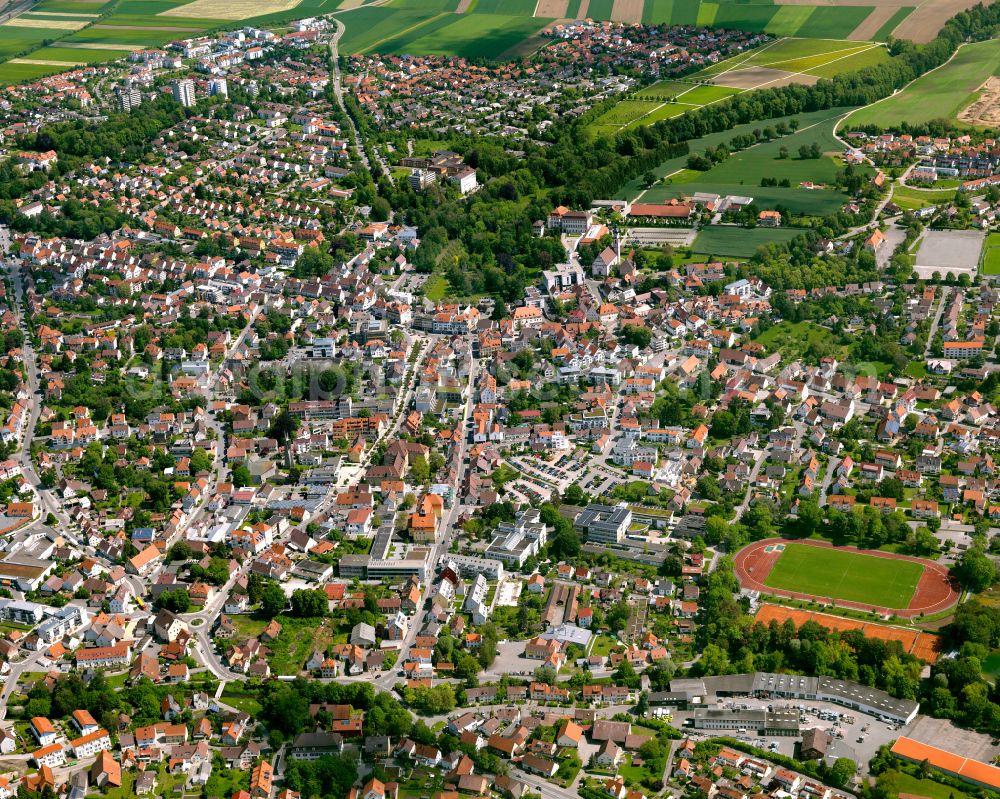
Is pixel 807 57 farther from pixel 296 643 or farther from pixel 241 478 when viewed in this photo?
pixel 296 643

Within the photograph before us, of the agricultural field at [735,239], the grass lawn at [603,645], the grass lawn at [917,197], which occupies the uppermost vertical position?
the grass lawn at [917,197]

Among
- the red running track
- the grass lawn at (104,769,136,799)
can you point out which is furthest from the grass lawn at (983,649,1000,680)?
the grass lawn at (104,769,136,799)

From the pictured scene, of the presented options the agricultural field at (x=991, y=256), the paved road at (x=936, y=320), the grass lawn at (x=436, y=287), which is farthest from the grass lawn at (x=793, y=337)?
the grass lawn at (x=436, y=287)

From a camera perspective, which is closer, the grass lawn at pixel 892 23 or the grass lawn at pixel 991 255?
the grass lawn at pixel 991 255

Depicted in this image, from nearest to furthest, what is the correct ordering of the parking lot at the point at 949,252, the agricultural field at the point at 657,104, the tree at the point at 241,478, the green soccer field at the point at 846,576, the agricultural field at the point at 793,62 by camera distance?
the green soccer field at the point at 846,576
the tree at the point at 241,478
the parking lot at the point at 949,252
the agricultural field at the point at 657,104
the agricultural field at the point at 793,62

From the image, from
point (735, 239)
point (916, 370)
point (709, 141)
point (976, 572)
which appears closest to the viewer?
point (976, 572)

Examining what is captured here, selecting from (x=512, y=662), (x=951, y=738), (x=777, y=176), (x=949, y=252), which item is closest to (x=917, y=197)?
(x=777, y=176)

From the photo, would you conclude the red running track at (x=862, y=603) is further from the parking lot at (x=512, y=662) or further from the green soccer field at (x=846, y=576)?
the parking lot at (x=512, y=662)
